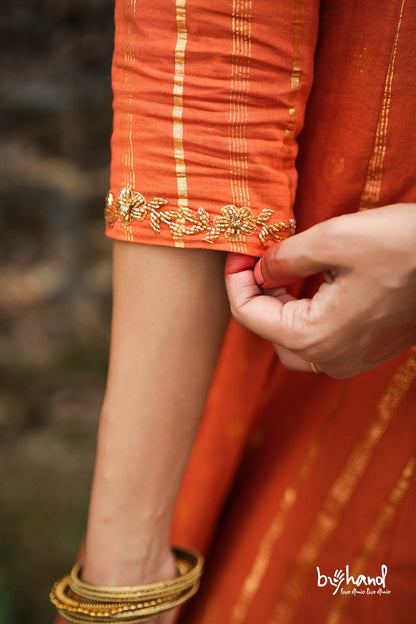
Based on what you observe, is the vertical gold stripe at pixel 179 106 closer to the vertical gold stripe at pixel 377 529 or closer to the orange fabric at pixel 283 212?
the orange fabric at pixel 283 212

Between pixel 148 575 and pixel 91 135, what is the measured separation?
0.86 m

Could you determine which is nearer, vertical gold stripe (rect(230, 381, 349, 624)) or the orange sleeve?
the orange sleeve

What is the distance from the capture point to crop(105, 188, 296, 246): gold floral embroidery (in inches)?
16.1

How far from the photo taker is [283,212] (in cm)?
43

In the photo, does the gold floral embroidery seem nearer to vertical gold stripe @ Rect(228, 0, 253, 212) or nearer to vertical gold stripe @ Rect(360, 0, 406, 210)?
vertical gold stripe @ Rect(228, 0, 253, 212)

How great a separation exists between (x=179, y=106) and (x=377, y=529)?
0.47m

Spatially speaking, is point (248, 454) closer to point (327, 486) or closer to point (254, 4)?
point (327, 486)

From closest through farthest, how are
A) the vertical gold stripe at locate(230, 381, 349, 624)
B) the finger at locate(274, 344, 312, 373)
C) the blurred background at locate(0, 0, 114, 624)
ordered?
the finger at locate(274, 344, 312, 373) → the vertical gold stripe at locate(230, 381, 349, 624) → the blurred background at locate(0, 0, 114, 624)

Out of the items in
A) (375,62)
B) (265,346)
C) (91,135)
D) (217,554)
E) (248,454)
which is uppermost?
(375,62)

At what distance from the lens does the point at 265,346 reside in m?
0.59

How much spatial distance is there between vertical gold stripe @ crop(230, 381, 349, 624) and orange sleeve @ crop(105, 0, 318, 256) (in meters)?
0.29

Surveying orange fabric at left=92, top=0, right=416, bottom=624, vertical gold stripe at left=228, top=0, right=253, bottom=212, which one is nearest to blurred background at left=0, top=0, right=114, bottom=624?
orange fabric at left=92, top=0, right=416, bottom=624

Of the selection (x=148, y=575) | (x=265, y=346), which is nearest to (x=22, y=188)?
(x=265, y=346)

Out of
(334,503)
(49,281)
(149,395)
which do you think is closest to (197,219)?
(149,395)
